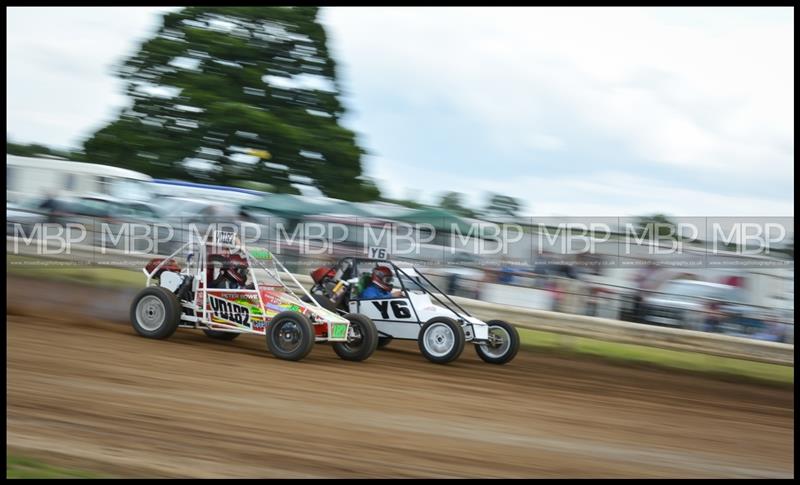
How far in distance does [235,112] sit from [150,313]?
1223 cm

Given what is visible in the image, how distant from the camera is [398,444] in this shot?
19.3 feet

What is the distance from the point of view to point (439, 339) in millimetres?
9992

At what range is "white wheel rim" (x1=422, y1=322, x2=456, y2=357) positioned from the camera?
990 cm

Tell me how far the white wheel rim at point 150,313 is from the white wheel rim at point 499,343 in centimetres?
374

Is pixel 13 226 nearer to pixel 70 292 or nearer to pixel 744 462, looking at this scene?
pixel 70 292

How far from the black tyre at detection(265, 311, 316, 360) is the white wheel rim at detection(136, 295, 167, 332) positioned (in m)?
1.38

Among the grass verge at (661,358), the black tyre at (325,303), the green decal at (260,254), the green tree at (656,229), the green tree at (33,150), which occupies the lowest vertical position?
the grass verge at (661,358)

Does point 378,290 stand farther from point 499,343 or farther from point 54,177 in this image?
point 54,177

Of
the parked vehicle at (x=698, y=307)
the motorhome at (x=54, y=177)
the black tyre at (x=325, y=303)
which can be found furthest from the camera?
the motorhome at (x=54, y=177)

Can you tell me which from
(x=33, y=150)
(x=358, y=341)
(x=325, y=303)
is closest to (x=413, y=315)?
(x=358, y=341)

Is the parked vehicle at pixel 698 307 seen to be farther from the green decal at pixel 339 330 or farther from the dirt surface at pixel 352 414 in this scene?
the green decal at pixel 339 330

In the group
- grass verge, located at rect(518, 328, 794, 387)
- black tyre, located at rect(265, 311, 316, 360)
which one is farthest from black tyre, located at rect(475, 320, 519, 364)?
black tyre, located at rect(265, 311, 316, 360)

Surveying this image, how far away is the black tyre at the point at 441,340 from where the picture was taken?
9.81 m

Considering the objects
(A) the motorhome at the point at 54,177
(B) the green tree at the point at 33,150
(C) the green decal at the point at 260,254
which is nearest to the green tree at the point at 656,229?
(C) the green decal at the point at 260,254
